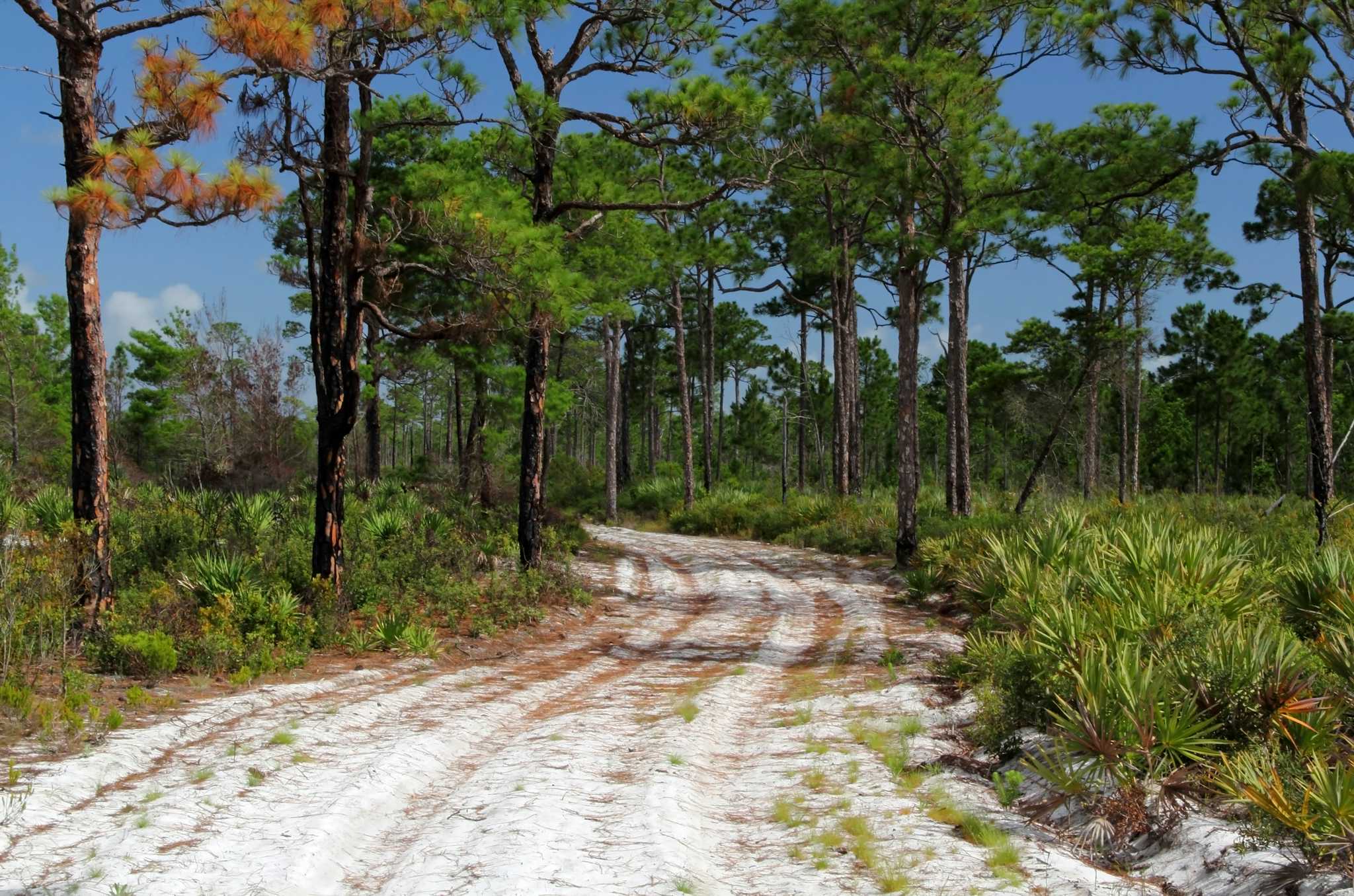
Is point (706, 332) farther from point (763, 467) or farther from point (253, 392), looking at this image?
point (763, 467)

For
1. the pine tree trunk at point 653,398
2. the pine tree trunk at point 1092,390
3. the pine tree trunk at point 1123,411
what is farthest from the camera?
the pine tree trunk at point 653,398

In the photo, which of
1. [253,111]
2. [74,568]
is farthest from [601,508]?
[74,568]

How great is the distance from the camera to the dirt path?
4297 millimetres

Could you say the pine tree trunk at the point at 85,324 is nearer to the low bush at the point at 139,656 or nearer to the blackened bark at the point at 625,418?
the low bush at the point at 139,656

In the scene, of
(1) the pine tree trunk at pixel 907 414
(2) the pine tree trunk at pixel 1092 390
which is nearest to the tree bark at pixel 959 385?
(1) the pine tree trunk at pixel 907 414

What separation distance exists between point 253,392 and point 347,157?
20.0 metres

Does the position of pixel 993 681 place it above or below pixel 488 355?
below

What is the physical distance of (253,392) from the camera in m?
28.4

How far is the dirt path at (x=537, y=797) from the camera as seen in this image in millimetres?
4297

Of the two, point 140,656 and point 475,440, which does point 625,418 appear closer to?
point 475,440

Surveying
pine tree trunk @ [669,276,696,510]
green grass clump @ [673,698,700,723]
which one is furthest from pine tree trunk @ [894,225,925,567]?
pine tree trunk @ [669,276,696,510]

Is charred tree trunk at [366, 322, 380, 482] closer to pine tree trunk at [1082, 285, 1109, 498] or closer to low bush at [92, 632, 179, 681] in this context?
low bush at [92, 632, 179, 681]

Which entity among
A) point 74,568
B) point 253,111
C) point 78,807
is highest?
point 253,111

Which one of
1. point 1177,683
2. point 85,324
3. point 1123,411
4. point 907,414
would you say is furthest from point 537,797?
point 1123,411
